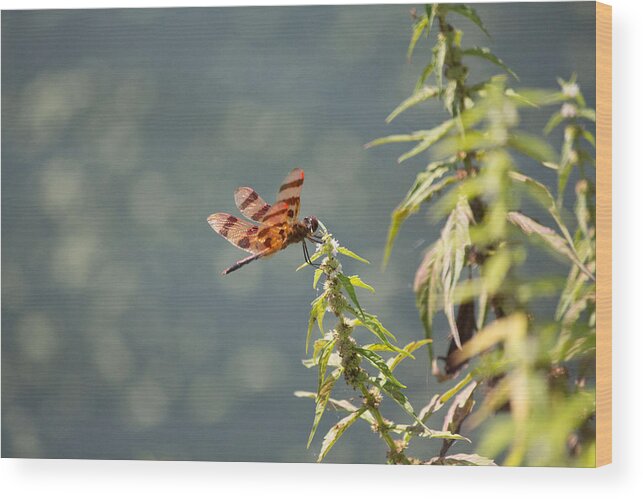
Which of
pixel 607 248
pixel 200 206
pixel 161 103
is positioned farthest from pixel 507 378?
pixel 161 103

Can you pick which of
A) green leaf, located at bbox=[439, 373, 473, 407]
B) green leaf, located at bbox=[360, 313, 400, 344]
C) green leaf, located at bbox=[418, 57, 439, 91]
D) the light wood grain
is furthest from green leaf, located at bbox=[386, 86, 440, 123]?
green leaf, located at bbox=[439, 373, 473, 407]

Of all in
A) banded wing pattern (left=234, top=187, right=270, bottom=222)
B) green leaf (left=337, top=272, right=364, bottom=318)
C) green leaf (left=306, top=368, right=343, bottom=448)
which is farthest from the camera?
banded wing pattern (left=234, top=187, right=270, bottom=222)

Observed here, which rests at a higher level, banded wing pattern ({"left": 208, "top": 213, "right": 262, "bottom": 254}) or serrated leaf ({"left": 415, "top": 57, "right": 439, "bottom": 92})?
serrated leaf ({"left": 415, "top": 57, "right": 439, "bottom": 92})

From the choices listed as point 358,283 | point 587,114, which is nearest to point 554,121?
point 587,114

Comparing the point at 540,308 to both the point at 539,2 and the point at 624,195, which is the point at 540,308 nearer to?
the point at 624,195

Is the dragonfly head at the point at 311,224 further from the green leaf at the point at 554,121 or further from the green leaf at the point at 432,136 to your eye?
the green leaf at the point at 554,121

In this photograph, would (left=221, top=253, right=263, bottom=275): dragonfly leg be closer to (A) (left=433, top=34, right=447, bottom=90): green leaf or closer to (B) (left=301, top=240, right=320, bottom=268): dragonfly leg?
(B) (left=301, top=240, right=320, bottom=268): dragonfly leg

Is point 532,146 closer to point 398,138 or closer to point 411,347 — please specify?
point 398,138
